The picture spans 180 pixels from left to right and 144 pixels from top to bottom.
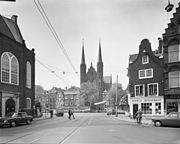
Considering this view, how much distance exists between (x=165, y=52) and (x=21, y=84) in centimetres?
2295

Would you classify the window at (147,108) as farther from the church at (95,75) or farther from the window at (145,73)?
the church at (95,75)

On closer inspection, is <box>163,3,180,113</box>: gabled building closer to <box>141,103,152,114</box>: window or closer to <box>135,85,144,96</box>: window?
<box>141,103,152,114</box>: window

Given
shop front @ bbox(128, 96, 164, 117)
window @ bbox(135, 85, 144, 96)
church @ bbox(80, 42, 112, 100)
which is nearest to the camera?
shop front @ bbox(128, 96, 164, 117)

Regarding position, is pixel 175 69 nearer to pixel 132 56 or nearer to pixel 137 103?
pixel 137 103

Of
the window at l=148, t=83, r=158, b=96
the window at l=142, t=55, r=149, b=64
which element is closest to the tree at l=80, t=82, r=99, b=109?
the window at l=142, t=55, r=149, b=64

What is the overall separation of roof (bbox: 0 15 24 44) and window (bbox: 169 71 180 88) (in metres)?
25.2

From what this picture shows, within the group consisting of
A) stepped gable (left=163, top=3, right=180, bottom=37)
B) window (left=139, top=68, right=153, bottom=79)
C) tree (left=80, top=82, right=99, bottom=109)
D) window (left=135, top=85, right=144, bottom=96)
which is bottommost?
tree (left=80, top=82, right=99, bottom=109)

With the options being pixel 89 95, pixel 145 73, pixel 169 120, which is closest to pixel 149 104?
pixel 145 73

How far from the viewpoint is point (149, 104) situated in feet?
141

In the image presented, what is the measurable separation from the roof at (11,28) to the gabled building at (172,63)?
24122mm

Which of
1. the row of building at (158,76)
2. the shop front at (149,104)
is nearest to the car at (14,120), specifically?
the shop front at (149,104)

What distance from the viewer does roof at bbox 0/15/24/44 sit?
46609 millimetres

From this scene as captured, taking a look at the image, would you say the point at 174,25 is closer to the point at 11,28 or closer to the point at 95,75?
the point at 11,28

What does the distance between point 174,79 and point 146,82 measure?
4.40 m
